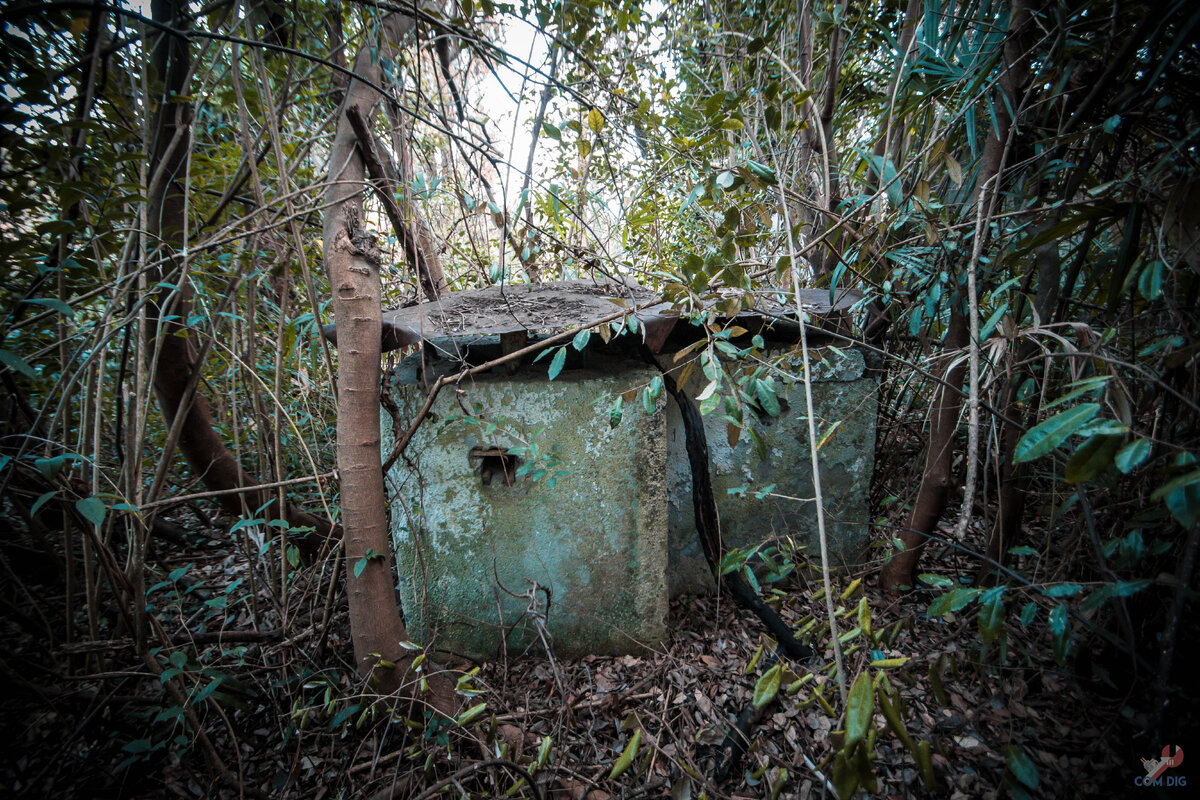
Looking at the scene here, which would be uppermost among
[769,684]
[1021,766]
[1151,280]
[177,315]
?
[177,315]

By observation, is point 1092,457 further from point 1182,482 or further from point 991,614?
point 991,614

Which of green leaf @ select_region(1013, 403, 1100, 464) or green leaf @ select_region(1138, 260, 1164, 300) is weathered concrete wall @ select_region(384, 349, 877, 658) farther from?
green leaf @ select_region(1013, 403, 1100, 464)

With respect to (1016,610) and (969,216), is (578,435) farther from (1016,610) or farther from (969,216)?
(1016,610)

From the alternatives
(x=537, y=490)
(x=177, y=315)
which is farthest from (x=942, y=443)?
(x=177, y=315)

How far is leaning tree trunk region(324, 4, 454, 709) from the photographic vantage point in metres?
1.36

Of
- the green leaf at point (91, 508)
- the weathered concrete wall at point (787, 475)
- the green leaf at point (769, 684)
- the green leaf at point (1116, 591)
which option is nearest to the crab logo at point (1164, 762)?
the green leaf at point (1116, 591)

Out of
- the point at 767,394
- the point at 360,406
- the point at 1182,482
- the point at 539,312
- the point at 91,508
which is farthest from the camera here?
the point at 539,312

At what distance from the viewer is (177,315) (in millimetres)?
A: 1465

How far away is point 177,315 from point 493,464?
116 cm

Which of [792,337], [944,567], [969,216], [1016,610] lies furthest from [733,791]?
[969,216]

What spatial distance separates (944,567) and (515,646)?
207 centimetres

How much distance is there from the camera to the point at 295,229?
1.38 meters

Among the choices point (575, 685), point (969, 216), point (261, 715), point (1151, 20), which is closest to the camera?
point (1151, 20)

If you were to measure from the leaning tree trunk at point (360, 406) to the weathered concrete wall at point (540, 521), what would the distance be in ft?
1.12
